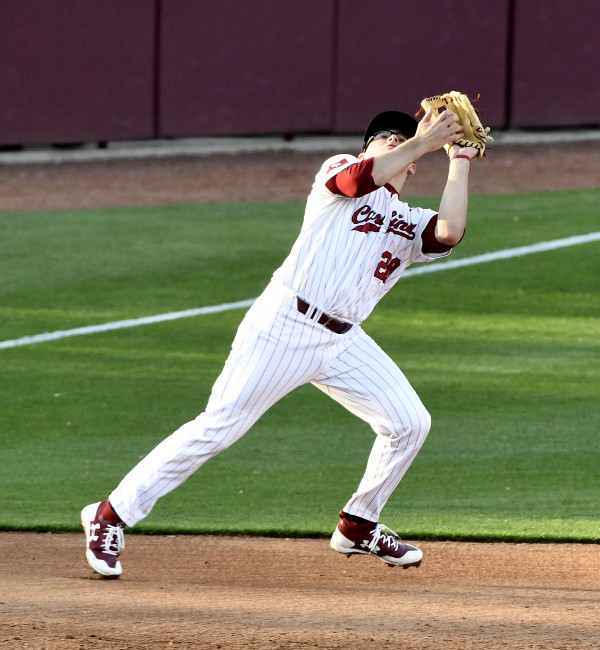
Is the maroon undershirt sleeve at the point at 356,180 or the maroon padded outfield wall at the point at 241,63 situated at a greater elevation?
the maroon undershirt sleeve at the point at 356,180

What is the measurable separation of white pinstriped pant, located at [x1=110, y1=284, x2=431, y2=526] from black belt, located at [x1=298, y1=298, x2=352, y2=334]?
22 millimetres

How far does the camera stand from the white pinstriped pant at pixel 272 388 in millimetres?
4695

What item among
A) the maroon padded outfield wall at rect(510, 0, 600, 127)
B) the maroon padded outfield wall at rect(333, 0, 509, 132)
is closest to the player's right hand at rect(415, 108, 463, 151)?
the maroon padded outfield wall at rect(333, 0, 509, 132)

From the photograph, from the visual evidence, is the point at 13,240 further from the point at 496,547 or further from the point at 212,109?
the point at 496,547

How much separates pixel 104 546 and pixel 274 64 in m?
13.2

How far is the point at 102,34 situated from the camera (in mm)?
16484

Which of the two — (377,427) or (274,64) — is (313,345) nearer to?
(377,427)

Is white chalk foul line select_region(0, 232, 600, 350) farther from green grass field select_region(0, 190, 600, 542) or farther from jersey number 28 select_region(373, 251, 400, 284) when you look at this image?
jersey number 28 select_region(373, 251, 400, 284)

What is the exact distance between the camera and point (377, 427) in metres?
4.96

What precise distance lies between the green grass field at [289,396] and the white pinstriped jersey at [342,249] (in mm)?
1464

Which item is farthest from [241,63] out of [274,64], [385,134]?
[385,134]

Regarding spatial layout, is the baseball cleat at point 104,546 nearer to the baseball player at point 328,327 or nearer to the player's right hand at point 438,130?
the baseball player at point 328,327

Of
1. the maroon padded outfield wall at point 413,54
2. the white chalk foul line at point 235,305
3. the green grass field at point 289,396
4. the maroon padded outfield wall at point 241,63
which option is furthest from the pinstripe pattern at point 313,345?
the maroon padded outfield wall at point 413,54

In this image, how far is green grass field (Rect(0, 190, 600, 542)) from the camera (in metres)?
6.18
